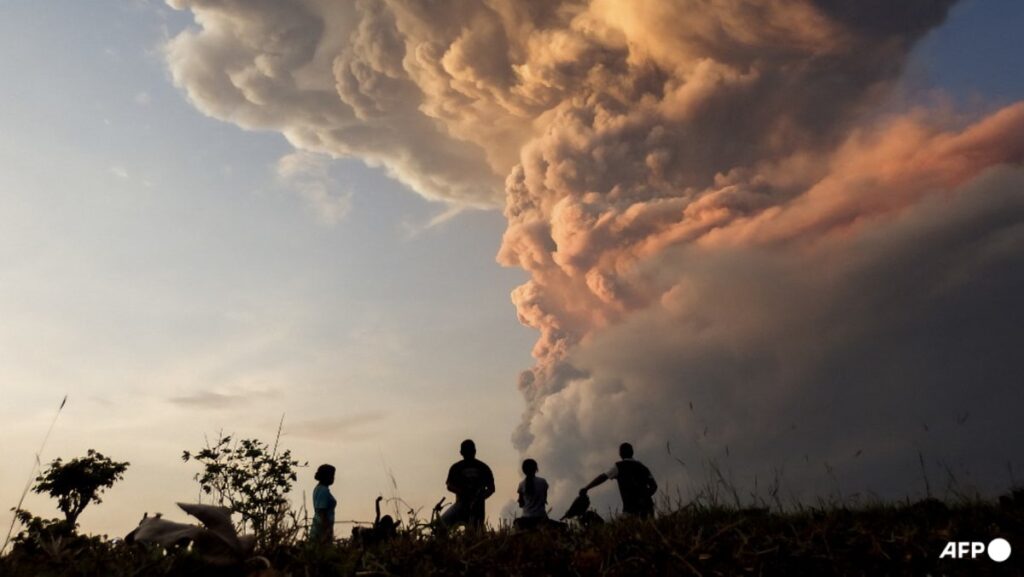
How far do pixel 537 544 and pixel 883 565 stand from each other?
95.7 inches

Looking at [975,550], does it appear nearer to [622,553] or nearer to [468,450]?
[622,553]

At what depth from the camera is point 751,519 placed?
21.0ft

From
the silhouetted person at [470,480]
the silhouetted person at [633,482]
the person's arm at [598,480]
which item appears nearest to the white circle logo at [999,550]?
the person's arm at [598,480]

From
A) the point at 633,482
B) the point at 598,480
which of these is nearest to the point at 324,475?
the point at 598,480

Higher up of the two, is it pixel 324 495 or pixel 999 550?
pixel 324 495

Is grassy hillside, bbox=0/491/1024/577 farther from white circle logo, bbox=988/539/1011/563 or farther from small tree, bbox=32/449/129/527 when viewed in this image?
small tree, bbox=32/449/129/527

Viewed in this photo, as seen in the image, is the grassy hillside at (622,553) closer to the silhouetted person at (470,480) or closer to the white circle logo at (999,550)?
the white circle logo at (999,550)

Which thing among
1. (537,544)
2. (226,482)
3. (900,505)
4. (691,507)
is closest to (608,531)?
(537,544)

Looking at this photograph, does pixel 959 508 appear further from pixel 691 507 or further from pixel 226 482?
pixel 226 482

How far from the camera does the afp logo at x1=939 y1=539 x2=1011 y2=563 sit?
16.5ft

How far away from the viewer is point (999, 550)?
17.1 feet

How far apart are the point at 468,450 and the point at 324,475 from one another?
2.43 metres

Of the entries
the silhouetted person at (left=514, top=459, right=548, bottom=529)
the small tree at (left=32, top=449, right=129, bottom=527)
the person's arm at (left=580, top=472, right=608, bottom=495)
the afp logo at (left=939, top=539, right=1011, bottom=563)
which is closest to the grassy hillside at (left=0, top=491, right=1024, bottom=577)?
the afp logo at (left=939, top=539, right=1011, bottom=563)

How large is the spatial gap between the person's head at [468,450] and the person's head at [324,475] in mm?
2202
